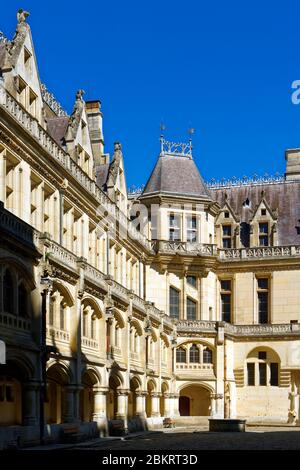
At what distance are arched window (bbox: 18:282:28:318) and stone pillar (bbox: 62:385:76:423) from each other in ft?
17.6

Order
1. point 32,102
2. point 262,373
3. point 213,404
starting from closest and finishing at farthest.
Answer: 1. point 32,102
2. point 213,404
3. point 262,373

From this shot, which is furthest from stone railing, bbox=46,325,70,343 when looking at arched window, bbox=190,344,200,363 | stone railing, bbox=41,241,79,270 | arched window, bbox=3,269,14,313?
arched window, bbox=190,344,200,363

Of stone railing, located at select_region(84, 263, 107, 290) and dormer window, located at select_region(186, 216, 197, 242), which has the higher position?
dormer window, located at select_region(186, 216, 197, 242)

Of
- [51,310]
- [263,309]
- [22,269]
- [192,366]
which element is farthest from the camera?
[263,309]

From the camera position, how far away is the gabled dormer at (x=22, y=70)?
114ft

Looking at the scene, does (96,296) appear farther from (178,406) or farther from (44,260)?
(178,406)

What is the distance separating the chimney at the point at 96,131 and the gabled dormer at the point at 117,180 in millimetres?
1771

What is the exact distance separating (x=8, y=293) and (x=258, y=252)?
34799mm

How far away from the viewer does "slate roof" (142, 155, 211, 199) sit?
6234 centimetres

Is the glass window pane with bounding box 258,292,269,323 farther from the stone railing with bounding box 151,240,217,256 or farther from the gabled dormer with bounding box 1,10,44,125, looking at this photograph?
the gabled dormer with bounding box 1,10,44,125

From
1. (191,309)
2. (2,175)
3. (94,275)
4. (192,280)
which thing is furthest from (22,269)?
(192,280)

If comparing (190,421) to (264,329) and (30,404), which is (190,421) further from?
(30,404)

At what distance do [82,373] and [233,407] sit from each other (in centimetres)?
2522

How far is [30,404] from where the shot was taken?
30.6 m
